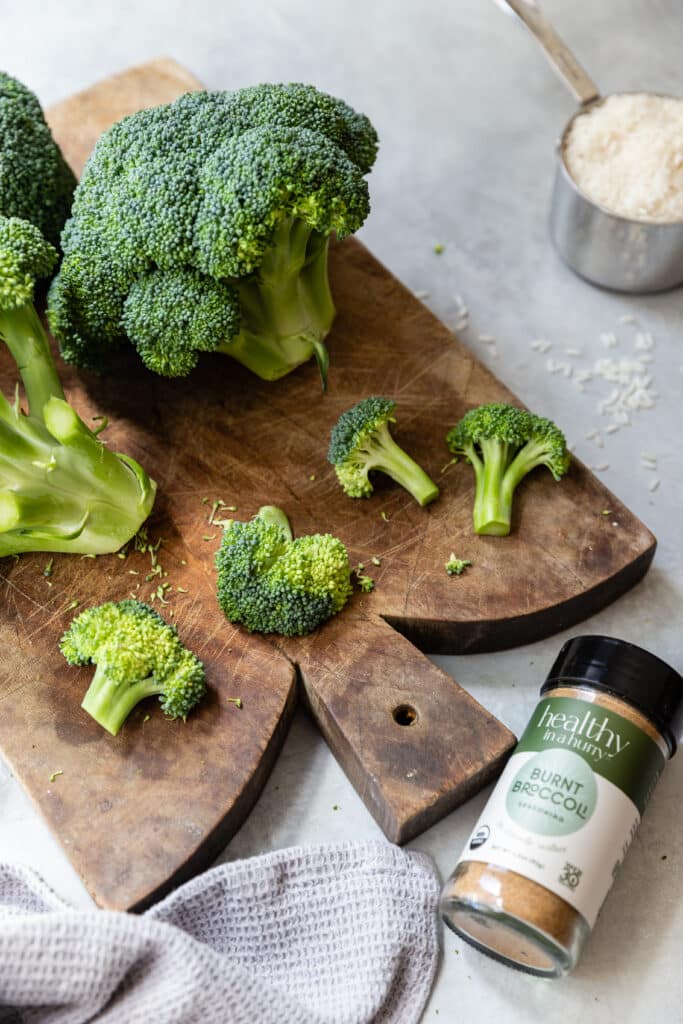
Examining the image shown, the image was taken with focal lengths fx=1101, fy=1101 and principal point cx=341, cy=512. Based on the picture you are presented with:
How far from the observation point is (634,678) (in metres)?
1.41

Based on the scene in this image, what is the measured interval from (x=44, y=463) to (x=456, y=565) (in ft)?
2.03

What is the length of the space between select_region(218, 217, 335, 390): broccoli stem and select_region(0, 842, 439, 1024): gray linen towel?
0.77 metres

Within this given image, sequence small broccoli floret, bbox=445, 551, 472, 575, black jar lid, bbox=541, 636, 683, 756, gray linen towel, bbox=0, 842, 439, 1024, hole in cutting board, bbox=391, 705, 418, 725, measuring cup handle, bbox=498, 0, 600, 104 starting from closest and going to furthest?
1. gray linen towel, bbox=0, 842, 439, 1024
2. black jar lid, bbox=541, 636, 683, 756
3. hole in cutting board, bbox=391, 705, 418, 725
4. small broccoli floret, bbox=445, 551, 472, 575
5. measuring cup handle, bbox=498, 0, 600, 104

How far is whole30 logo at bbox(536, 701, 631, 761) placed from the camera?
1.37 meters

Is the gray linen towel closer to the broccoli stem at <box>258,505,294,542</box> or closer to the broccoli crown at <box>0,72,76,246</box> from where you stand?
the broccoli stem at <box>258,505,294,542</box>

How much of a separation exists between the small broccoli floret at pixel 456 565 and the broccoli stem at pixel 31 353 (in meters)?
0.65

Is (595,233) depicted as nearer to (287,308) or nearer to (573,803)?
(287,308)

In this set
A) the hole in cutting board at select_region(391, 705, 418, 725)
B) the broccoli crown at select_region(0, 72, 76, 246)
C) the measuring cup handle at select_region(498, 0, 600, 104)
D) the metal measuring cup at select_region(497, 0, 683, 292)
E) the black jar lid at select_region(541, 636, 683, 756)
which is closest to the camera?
the black jar lid at select_region(541, 636, 683, 756)

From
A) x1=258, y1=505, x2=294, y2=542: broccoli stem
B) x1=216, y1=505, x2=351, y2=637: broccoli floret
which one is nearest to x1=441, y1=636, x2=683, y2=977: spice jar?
x1=216, y1=505, x2=351, y2=637: broccoli floret

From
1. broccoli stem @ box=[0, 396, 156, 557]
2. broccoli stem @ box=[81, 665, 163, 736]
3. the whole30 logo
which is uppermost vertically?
broccoli stem @ box=[0, 396, 156, 557]

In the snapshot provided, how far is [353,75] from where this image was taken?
245 cm

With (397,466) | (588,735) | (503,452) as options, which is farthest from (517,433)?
(588,735)

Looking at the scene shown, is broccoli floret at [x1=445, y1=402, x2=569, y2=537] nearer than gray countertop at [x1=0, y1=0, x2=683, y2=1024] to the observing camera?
No

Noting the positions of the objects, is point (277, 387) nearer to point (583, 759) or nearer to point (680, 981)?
point (583, 759)
